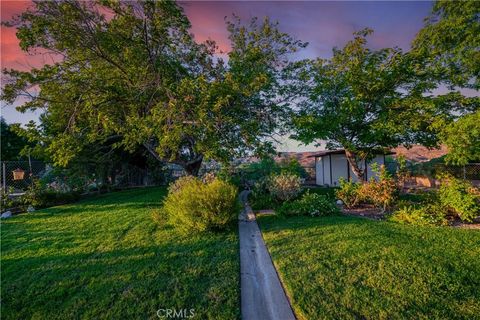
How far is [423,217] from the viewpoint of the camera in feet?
18.8

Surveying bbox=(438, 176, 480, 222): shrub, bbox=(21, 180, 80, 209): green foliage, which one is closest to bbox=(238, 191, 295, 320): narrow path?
bbox=(438, 176, 480, 222): shrub

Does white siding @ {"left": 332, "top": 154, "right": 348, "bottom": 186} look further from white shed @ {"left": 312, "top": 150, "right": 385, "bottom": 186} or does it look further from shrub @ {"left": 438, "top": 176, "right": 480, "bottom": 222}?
shrub @ {"left": 438, "top": 176, "right": 480, "bottom": 222}

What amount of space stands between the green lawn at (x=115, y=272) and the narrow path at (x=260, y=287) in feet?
0.45

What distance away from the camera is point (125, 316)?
2514mm

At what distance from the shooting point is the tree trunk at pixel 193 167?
11.4 metres

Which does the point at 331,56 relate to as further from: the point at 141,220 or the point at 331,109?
the point at 141,220

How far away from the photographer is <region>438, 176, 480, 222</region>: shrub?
578 cm

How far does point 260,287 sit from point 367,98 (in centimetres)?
1107

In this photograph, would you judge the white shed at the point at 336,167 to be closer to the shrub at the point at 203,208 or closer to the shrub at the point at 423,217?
the shrub at the point at 423,217

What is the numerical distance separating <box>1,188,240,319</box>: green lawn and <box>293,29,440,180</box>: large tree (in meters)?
7.46

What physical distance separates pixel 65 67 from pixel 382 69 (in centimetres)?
Result: 1353

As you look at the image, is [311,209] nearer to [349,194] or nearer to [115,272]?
[349,194]

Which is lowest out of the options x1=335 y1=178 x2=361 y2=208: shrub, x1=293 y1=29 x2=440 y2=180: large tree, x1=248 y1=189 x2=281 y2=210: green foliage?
x1=248 y1=189 x2=281 y2=210: green foliage

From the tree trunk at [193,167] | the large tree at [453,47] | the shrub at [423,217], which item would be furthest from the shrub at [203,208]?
the large tree at [453,47]
